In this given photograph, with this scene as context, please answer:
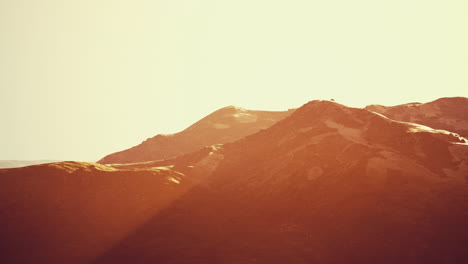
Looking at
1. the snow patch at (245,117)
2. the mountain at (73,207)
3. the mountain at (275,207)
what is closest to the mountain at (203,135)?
the snow patch at (245,117)

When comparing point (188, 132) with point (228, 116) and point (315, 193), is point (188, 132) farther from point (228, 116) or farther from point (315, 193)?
point (315, 193)

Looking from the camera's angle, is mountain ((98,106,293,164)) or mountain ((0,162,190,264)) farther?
mountain ((98,106,293,164))

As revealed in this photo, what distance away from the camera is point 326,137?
189 ft

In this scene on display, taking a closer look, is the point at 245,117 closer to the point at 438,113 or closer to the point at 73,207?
the point at 438,113

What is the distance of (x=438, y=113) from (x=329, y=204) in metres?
56.7

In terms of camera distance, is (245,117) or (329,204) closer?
(329,204)

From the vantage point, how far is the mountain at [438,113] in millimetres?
79938

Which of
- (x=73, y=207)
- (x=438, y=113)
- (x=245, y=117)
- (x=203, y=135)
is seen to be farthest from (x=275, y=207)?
(x=245, y=117)

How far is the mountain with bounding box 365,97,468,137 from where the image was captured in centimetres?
7994

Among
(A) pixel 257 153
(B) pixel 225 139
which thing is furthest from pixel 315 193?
(B) pixel 225 139

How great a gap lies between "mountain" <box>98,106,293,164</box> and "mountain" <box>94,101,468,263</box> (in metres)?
36.9

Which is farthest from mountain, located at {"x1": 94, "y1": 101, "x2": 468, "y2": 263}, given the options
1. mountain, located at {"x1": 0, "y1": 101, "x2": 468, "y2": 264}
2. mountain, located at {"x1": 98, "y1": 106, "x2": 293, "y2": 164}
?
mountain, located at {"x1": 98, "y1": 106, "x2": 293, "y2": 164}

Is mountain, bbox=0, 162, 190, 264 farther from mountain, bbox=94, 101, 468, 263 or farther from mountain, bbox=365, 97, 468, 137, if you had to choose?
mountain, bbox=365, 97, 468, 137

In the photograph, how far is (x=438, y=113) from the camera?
3374 inches
